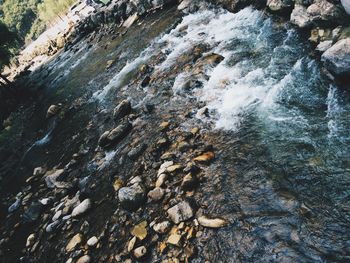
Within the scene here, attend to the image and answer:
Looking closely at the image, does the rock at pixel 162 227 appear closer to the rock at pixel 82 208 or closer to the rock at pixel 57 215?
the rock at pixel 82 208

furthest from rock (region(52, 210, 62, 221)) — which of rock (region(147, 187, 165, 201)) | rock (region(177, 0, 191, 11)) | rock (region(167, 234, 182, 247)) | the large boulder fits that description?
rock (region(177, 0, 191, 11))

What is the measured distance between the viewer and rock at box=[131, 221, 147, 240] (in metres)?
6.99

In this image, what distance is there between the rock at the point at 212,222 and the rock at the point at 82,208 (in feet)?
13.5

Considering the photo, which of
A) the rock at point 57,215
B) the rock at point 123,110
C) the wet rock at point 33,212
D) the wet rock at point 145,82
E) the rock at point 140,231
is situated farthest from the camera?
the wet rock at point 145,82

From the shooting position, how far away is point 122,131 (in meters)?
11.5

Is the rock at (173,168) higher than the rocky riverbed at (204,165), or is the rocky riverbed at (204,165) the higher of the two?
the rock at (173,168)

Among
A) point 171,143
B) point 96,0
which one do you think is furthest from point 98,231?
point 96,0

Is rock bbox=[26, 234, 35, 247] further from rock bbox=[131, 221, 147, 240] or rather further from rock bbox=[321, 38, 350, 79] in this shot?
rock bbox=[321, 38, 350, 79]

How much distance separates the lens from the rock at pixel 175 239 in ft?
20.7

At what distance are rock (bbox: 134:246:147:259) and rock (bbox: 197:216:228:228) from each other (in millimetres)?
1349

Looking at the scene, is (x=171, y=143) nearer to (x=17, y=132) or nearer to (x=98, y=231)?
(x=98, y=231)

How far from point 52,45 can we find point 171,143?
1803 inches

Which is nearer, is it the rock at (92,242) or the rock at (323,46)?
the rock at (92,242)

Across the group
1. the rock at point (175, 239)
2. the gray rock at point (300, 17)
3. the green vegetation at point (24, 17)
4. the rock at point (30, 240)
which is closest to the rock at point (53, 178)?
the rock at point (30, 240)
